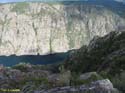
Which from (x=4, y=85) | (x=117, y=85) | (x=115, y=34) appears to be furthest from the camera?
(x=115, y=34)

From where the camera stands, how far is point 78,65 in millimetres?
67000

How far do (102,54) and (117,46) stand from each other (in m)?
4.29

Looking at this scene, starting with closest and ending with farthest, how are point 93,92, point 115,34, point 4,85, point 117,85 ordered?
1. point 93,92
2. point 117,85
3. point 4,85
4. point 115,34

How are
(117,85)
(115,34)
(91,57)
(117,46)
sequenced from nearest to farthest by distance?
(117,85), (117,46), (91,57), (115,34)

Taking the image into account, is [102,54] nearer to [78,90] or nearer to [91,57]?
[91,57]

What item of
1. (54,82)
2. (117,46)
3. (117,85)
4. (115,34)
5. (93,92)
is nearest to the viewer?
(93,92)

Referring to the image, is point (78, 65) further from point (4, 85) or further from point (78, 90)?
point (78, 90)

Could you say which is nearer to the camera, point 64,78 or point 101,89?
point 101,89

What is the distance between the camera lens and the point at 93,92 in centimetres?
1320

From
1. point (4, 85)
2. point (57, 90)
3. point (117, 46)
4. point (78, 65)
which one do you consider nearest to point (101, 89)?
point (57, 90)

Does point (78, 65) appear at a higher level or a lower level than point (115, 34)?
lower

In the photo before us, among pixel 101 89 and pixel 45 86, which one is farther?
pixel 45 86

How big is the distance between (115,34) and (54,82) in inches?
2212

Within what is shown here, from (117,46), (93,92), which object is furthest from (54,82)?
(117,46)
